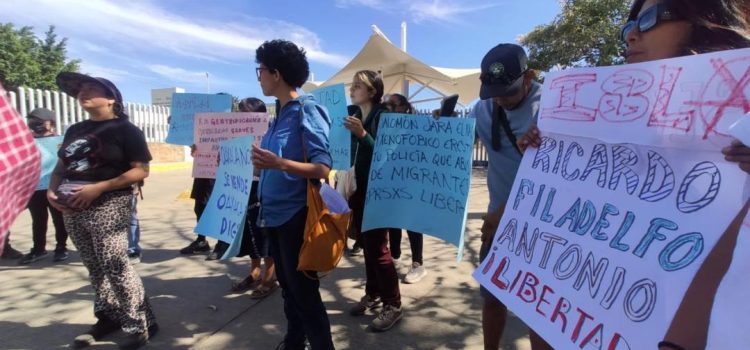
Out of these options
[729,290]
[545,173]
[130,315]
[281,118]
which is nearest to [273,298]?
[130,315]

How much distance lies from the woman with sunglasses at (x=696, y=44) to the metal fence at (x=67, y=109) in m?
9.16

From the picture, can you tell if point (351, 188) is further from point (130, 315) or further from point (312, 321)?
point (130, 315)

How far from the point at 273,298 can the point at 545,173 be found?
9.33ft

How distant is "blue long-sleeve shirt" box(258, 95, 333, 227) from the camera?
2369mm

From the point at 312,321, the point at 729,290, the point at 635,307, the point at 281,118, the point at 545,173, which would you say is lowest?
the point at 312,321

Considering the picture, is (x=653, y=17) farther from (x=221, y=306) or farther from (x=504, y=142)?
(x=221, y=306)

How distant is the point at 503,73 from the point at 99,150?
246cm

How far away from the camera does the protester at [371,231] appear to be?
3188 millimetres

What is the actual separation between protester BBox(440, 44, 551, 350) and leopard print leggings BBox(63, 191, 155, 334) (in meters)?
2.25

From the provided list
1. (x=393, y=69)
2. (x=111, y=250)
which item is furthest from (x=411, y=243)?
(x=393, y=69)

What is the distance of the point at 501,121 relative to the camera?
2174 millimetres

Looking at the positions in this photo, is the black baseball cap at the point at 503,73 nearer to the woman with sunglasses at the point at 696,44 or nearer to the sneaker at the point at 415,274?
the woman with sunglasses at the point at 696,44

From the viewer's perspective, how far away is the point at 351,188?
11.5 ft

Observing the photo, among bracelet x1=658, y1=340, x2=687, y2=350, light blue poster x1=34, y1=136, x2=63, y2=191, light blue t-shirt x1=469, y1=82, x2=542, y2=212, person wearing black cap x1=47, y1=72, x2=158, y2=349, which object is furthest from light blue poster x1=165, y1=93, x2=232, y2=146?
bracelet x1=658, y1=340, x2=687, y2=350
